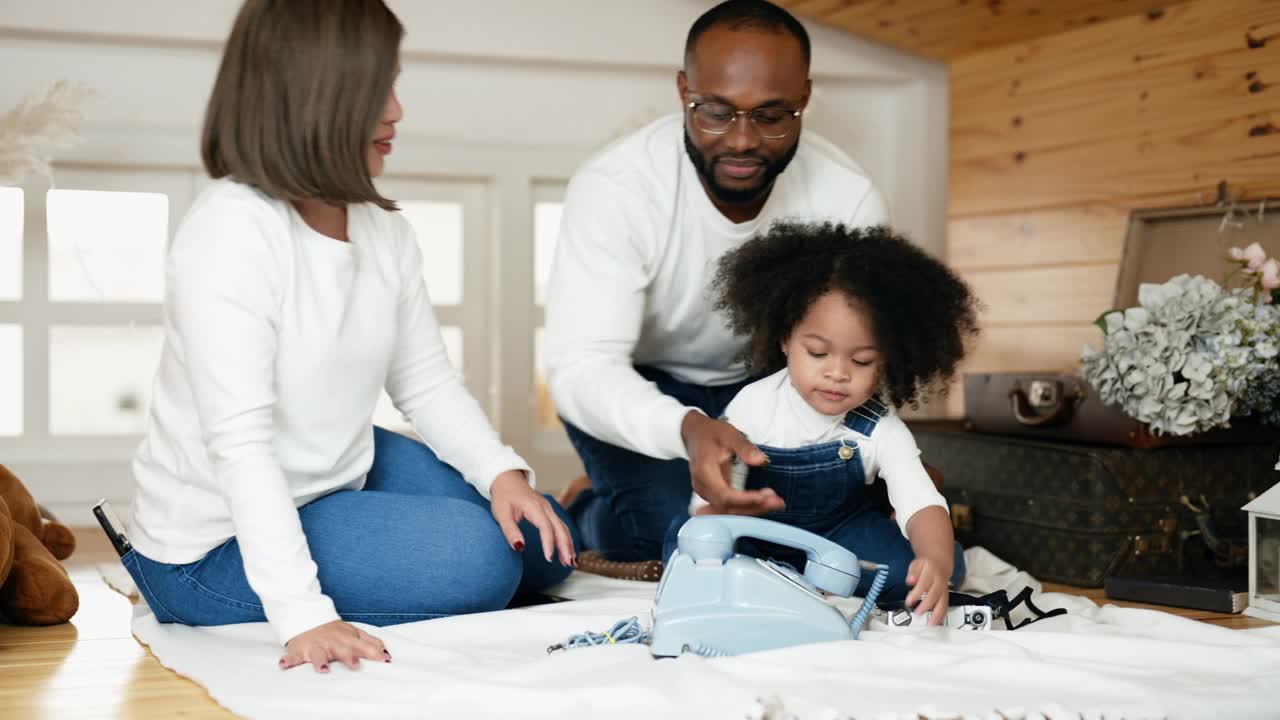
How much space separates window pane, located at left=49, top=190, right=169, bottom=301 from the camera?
2975 millimetres

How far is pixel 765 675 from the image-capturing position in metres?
1.30

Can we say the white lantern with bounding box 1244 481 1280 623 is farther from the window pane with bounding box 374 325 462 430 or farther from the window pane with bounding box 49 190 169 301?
the window pane with bounding box 49 190 169 301

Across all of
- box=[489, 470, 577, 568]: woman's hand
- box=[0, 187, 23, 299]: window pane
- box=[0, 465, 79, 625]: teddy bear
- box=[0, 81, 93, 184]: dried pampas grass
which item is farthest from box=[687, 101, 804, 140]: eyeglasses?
box=[0, 187, 23, 299]: window pane

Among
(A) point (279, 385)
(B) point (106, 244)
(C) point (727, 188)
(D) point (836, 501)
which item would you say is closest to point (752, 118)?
(C) point (727, 188)

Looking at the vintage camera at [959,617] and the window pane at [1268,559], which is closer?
the vintage camera at [959,617]

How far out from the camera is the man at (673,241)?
1.83 m

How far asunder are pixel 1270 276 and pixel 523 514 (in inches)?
52.9

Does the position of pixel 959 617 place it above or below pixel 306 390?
below

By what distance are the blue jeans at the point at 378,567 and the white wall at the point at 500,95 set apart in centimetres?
151

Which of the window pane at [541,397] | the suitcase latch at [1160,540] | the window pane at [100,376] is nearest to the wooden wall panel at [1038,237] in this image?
the suitcase latch at [1160,540]

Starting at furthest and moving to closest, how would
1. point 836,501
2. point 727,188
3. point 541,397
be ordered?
point 541,397
point 727,188
point 836,501

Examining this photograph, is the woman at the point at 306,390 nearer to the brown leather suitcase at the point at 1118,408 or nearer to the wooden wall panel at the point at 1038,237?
the brown leather suitcase at the point at 1118,408

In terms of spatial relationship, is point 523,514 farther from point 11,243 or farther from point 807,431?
point 11,243

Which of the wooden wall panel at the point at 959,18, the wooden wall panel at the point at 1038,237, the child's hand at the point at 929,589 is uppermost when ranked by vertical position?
the wooden wall panel at the point at 959,18
